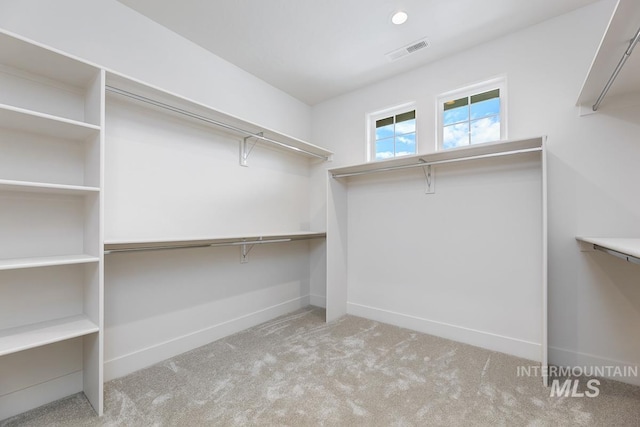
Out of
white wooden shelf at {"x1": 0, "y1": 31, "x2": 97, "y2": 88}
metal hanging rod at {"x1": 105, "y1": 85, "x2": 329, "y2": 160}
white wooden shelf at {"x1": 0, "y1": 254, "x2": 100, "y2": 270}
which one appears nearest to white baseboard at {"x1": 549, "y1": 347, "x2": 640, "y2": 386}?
metal hanging rod at {"x1": 105, "y1": 85, "x2": 329, "y2": 160}

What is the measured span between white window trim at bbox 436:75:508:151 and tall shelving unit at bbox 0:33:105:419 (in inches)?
110

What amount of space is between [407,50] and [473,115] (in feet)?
2.92

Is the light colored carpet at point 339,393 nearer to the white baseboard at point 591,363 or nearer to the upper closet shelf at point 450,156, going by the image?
the white baseboard at point 591,363

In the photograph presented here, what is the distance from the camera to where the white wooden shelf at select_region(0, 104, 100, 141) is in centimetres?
146

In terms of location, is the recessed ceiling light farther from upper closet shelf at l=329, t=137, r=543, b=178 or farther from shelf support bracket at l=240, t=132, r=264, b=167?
shelf support bracket at l=240, t=132, r=264, b=167

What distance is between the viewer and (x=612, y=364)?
2.03 m

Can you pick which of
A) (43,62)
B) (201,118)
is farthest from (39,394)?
(201,118)

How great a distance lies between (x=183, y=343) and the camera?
96.5 inches

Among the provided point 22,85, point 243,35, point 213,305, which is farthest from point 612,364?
point 22,85

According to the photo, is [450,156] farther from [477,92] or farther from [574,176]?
[574,176]

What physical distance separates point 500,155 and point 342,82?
1.90 metres

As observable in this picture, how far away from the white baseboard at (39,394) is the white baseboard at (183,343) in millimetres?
179

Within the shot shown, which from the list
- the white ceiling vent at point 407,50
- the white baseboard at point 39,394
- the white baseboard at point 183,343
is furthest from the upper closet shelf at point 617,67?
the white baseboard at point 39,394

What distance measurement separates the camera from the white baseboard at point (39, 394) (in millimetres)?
1646
